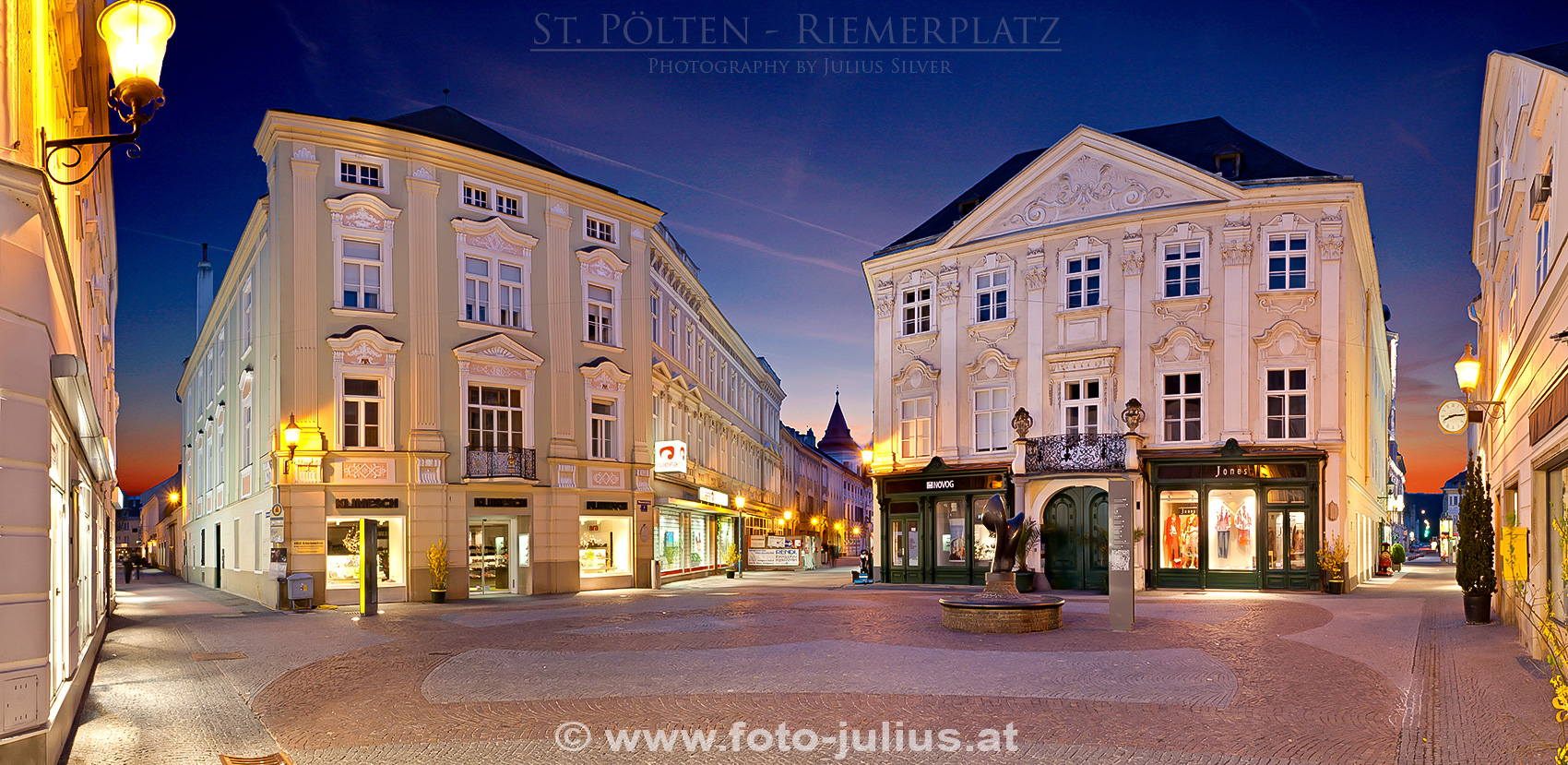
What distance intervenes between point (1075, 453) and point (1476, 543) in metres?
13.4

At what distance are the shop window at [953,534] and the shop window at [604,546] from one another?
9.85 meters

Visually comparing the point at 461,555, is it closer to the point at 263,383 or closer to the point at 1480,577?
the point at 263,383

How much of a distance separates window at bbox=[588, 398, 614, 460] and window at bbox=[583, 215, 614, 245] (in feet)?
16.5

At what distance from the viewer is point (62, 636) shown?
9930 mm

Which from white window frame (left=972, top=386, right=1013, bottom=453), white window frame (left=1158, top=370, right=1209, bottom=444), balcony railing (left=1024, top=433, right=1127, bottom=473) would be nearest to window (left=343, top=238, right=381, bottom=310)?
white window frame (left=972, top=386, right=1013, bottom=453)

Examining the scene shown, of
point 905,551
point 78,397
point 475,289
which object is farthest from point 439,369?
point 78,397

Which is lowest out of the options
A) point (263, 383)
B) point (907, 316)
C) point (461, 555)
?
point (461, 555)

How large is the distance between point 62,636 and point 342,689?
10.8ft

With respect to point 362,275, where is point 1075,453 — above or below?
below

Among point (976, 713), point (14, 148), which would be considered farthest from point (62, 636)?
point (976, 713)

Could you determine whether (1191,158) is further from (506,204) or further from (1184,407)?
(506,204)

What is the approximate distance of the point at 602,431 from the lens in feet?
112

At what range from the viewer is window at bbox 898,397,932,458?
119 feet

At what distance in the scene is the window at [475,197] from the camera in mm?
31330
